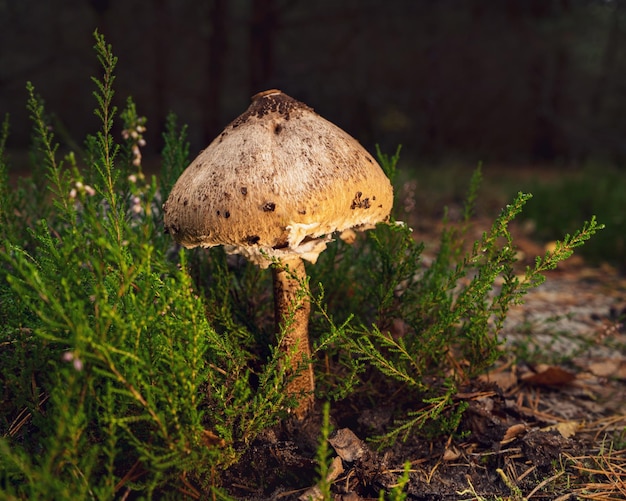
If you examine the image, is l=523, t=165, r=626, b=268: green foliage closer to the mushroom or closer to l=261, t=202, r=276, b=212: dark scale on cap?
the mushroom

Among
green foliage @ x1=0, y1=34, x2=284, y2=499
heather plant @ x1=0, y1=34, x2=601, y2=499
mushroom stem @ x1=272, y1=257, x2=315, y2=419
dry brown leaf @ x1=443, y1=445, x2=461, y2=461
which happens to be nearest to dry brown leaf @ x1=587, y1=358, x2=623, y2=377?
heather plant @ x1=0, y1=34, x2=601, y2=499

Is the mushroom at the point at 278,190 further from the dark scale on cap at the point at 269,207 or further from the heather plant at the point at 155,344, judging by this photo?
the heather plant at the point at 155,344

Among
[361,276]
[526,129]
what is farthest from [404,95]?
[361,276]

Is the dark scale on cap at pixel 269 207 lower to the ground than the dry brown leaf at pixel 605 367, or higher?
higher

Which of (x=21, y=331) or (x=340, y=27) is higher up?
(x=340, y=27)

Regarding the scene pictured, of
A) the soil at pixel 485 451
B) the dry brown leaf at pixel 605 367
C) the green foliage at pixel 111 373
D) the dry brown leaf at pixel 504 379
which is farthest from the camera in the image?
the dry brown leaf at pixel 605 367

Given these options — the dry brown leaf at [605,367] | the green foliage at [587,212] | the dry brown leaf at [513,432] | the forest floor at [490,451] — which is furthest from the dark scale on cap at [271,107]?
the green foliage at [587,212]

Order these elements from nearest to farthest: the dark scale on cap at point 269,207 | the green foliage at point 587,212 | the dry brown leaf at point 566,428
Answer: the dark scale on cap at point 269,207, the dry brown leaf at point 566,428, the green foliage at point 587,212

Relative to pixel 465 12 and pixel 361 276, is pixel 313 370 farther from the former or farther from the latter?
pixel 465 12
